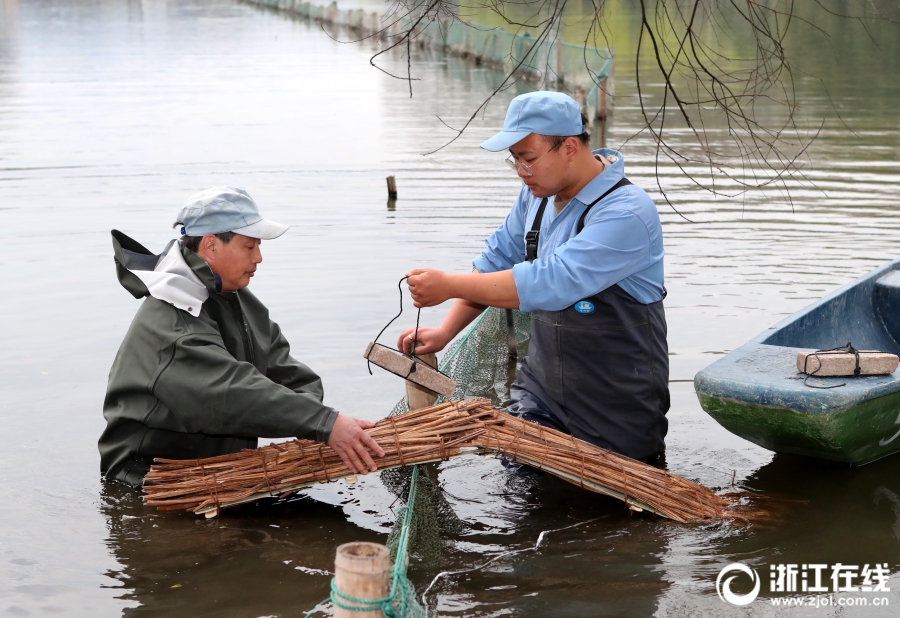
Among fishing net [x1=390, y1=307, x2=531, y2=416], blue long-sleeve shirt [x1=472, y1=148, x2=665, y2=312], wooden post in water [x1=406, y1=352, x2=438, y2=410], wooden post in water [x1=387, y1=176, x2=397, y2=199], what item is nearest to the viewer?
blue long-sleeve shirt [x1=472, y1=148, x2=665, y2=312]

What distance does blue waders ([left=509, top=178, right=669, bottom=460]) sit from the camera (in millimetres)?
5133

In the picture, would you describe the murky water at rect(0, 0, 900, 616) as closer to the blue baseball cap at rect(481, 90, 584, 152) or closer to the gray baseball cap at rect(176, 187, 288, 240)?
the gray baseball cap at rect(176, 187, 288, 240)

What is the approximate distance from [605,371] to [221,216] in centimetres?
210

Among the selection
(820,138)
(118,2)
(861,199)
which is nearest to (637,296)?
(861,199)

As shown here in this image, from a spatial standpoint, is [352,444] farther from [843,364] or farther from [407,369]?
[843,364]

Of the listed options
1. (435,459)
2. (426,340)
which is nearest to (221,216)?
(426,340)

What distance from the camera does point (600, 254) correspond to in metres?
4.90

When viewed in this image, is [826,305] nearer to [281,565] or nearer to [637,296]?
[637,296]

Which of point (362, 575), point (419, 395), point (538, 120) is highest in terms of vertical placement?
point (538, 120)

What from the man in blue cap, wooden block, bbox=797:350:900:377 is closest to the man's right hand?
the man in blue cap

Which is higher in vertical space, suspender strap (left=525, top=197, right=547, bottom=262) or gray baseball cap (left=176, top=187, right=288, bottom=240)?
gray baseball cap (left=176, top=187, right=288, bottom=240)

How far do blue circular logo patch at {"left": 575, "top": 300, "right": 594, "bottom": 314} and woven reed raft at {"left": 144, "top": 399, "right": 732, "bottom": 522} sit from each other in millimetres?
638

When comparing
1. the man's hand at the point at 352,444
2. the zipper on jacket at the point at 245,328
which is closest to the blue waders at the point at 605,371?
the man's hand at the point at 352,444

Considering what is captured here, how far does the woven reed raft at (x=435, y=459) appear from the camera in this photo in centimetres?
485
